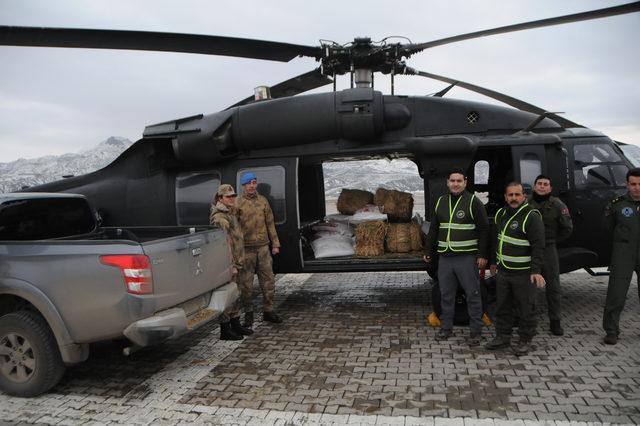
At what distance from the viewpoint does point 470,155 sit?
5.94m

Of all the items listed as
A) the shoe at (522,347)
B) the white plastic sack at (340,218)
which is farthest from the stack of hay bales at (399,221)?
the shoe at (522,347)

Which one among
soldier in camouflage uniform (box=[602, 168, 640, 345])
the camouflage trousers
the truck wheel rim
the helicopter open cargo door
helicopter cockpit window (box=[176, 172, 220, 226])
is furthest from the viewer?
helicopter cockpit window (box=[176, 172, 220, 226])

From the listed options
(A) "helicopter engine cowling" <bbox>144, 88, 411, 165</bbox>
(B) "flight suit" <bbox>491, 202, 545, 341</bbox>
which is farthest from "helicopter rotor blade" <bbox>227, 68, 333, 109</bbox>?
(B) "flight suit" <bbox>491, 202, 545, 341</bbox>

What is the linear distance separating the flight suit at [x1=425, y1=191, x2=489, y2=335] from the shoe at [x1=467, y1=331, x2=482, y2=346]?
0.7 inches

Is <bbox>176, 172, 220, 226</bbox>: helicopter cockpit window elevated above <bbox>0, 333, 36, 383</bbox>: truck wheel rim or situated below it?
above

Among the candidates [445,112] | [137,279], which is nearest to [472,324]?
[445,112]

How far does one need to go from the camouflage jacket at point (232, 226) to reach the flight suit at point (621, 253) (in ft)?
14.0

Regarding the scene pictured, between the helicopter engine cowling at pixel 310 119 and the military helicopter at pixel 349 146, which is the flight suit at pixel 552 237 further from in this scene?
the helicopter engine cowling at pixel 310 119

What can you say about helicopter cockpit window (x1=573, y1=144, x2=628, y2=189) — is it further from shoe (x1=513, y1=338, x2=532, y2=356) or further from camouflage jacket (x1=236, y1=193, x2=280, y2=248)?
camouflage jacket (x1=236, y1=193, x2=280, y2=248)

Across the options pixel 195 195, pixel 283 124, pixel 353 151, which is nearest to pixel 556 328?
pixel 353 151

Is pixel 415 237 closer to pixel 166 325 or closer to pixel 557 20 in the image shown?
pixel 557 20

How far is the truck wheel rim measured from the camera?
13.0 feet

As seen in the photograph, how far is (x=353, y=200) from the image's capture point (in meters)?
7.75

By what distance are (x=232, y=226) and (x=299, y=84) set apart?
287 centimetres
